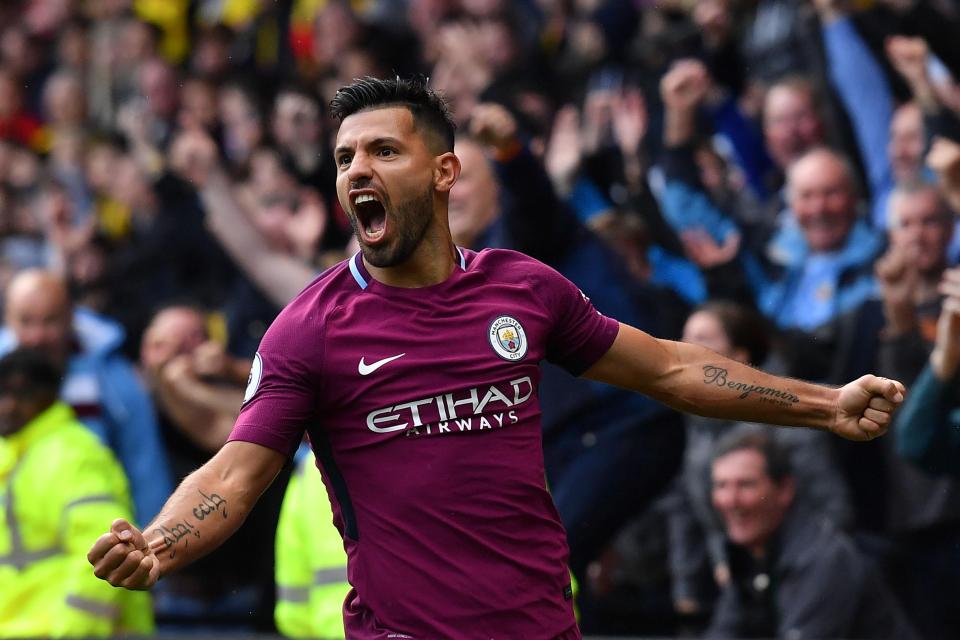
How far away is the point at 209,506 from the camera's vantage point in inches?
153

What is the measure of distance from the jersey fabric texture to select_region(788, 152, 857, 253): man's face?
347 centimetres

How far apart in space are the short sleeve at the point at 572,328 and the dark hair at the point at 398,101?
1.56 ft

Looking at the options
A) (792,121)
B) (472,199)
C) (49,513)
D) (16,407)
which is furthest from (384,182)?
(792,121)

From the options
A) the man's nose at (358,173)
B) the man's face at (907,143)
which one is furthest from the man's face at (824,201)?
the man's nose at (358,173)

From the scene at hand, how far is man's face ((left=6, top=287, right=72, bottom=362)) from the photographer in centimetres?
850

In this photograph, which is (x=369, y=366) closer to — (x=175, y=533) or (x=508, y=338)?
(x=508, y=338)

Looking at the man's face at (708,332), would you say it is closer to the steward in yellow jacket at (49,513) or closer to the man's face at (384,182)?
the steward in yellow jacket at (49,513)

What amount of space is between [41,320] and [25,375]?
0.83 m

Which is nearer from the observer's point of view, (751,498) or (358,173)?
(358,173)

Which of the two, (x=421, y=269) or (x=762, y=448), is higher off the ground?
(x=421, y=269)

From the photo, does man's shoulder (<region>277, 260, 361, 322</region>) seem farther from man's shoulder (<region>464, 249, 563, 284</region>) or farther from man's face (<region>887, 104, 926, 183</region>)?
man's face (<region>887, 104, 926, 183</region>)

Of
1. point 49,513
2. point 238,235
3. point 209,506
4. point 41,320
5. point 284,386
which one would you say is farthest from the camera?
point 238,235

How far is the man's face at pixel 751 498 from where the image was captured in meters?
7.02

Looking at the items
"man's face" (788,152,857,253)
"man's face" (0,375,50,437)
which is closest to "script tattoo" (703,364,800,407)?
"man's face" (788,152,857,253)
